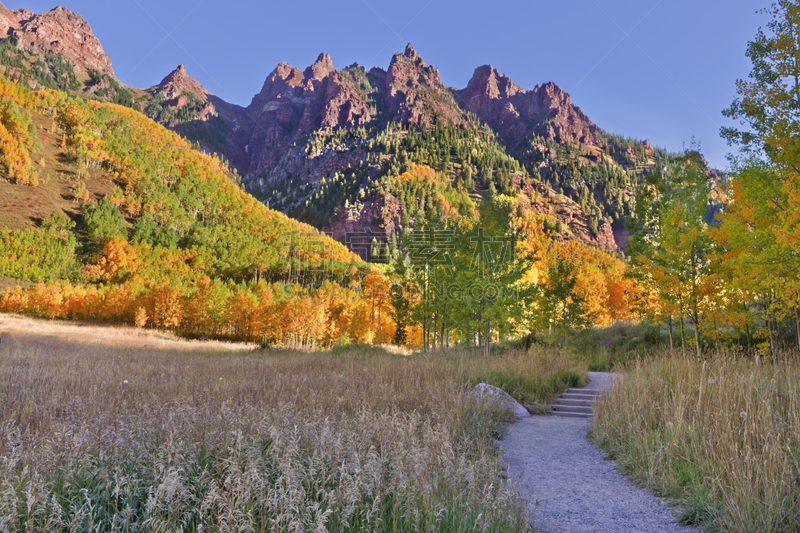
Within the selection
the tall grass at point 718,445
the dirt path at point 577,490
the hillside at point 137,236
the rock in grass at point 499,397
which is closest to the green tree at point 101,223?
the hillside at point 137,236

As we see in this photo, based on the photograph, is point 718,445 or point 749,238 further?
point 749,238

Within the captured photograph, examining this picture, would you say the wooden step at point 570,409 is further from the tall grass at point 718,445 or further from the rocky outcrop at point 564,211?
the rocky outcrop at point 564,211

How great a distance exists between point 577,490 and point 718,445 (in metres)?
1.66

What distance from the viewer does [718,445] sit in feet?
13.9

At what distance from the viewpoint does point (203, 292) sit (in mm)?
61719

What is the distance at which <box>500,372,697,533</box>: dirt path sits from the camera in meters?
3.78

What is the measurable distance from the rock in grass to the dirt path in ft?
3.94

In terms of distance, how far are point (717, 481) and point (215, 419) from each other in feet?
18.1

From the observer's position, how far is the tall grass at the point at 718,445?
3396mm

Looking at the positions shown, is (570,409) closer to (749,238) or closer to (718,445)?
(718,445)

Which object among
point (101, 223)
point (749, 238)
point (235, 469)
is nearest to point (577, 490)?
point (235, 469)

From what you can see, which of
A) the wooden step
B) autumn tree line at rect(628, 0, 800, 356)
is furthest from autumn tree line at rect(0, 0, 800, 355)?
the wooden step

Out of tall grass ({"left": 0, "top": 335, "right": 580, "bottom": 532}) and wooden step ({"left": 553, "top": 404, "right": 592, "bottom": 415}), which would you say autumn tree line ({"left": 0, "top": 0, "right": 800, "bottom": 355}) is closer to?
wooden step ({"left": 553, "top": 404, "right": 592, "bottom": 415})

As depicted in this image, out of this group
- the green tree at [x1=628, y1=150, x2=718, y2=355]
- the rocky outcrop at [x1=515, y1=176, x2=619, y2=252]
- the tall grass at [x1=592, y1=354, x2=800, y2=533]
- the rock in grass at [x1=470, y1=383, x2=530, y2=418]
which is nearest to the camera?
the tall grass at [x1=592, y1=354, x2=800, y2=533]
